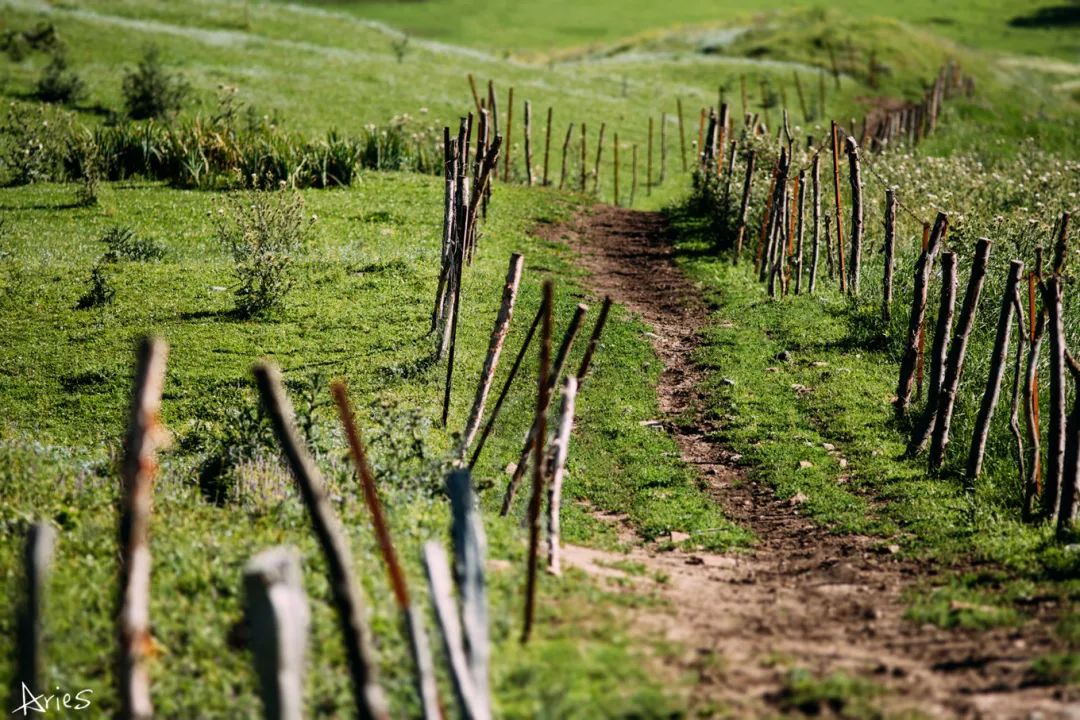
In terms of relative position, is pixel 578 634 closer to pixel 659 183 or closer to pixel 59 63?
pixel 659 183

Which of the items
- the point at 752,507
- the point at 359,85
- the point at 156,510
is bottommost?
the point at 752,507

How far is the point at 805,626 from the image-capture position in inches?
322

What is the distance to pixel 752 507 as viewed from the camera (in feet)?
38.4

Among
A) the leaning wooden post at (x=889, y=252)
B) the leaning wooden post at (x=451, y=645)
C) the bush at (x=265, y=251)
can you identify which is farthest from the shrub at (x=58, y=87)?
the leaning wooden post at (x=451, y=645)

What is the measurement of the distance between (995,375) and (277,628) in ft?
27.9

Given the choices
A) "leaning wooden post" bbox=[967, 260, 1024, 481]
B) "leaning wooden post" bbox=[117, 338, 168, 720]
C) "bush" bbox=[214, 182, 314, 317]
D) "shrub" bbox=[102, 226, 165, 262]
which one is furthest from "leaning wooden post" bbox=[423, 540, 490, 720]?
"shrub" bbox=[102, 226, 165, 262]

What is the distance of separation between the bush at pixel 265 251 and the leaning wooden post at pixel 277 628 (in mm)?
11493

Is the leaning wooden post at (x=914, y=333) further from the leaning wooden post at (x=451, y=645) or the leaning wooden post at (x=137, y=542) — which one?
the leaning wooden post at (x=137, y=542)

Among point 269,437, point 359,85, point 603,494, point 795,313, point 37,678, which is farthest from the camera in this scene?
point 359,85

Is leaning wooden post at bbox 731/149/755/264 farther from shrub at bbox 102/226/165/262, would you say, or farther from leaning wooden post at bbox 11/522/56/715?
leaning wooden post at bbox 11/522/56/715

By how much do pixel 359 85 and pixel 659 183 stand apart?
12285mm

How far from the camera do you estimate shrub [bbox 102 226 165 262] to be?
19.0 m

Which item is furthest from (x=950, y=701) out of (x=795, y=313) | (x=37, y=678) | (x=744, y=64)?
(x=744, y=64)

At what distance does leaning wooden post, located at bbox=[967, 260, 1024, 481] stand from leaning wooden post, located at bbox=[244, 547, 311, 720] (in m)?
8.21
